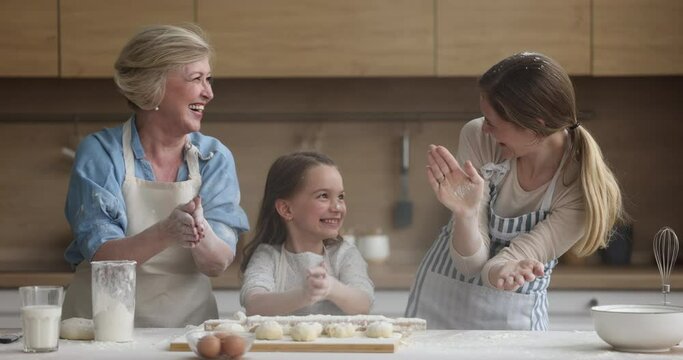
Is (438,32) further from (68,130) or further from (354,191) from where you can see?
(68,130)

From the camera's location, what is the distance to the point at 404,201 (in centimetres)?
383

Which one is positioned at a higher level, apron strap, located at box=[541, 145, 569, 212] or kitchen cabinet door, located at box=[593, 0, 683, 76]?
kitchen cabinet door, located at box=[593, 0, 683, 76]

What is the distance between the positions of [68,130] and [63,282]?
727 millimetres

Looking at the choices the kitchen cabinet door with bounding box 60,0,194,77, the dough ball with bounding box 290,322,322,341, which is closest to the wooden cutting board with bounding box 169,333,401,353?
the dough ball with bounding box 290,322,322,341

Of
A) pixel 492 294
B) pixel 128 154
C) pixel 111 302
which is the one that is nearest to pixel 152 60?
pixel 128 154

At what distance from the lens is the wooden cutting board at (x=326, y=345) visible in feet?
5.58

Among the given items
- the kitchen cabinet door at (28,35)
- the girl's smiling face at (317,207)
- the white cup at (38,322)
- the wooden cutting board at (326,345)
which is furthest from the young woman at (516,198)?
the kitchen cabinet door at (28,35)

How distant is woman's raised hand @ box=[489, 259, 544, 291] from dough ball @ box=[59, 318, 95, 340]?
0.72m

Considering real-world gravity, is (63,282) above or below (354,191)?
below

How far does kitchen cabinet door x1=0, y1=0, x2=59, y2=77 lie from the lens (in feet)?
11.7

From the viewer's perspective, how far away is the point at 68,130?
3850 mm

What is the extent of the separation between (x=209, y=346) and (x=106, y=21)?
213 centimetres

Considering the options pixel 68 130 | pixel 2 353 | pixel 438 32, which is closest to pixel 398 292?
pixel 438 32

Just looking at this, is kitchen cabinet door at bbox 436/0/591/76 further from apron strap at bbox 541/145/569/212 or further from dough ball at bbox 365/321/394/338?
dough ball at bbox 365/321/394/338
